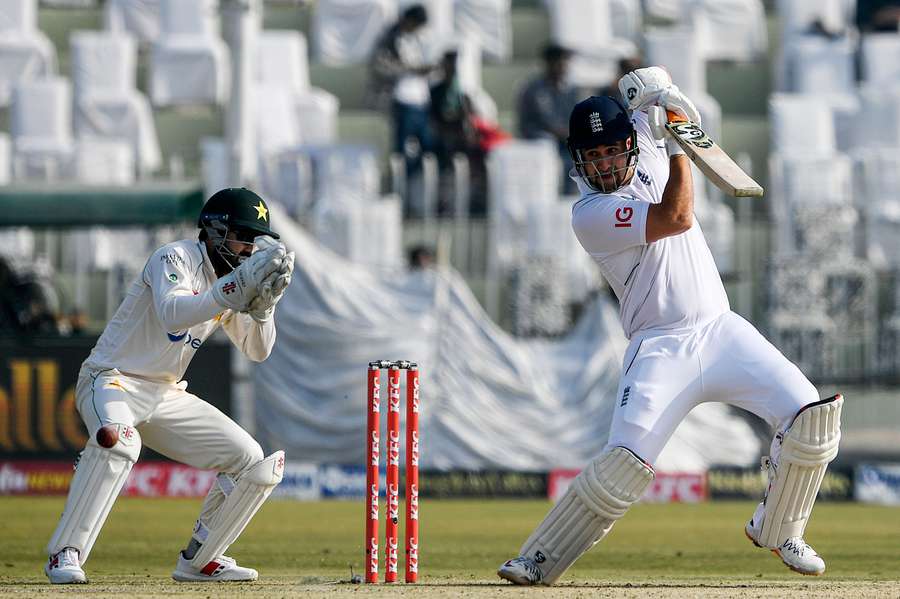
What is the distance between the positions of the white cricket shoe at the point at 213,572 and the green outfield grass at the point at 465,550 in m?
0.12

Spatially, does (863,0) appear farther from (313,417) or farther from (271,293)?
(271,293)

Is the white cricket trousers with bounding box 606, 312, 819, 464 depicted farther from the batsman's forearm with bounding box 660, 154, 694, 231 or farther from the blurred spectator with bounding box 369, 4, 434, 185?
the blurred spectator with bounding box 369, 4, 434, 185

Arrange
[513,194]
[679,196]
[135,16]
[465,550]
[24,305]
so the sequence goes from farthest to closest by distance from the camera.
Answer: [135,16]
[513,194]
[24,305]
[465,550]
[679,196]

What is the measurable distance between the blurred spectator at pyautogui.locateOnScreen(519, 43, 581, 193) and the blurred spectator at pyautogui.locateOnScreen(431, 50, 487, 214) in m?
0.74

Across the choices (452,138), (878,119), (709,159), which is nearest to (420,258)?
(452,138)

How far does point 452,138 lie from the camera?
50.1 feet

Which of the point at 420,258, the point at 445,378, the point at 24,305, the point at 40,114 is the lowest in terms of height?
the point at 445,378

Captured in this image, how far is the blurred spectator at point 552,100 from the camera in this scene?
15.6 metres

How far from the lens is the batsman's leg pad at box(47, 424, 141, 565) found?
640 centimetres

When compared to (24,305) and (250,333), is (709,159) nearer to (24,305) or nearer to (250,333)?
(250,333)

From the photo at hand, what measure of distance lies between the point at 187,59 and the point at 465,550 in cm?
954

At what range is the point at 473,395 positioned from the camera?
13.2 meters

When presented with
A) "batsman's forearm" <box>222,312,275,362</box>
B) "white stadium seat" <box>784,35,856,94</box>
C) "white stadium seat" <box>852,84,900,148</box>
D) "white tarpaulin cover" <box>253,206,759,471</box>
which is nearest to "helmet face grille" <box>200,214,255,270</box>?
"batsman's forearm" <box>222,312,275,362</box>

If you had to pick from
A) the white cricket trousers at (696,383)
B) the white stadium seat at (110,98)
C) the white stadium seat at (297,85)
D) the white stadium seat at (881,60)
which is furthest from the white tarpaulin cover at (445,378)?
the white cricket trousers at (696,383)
